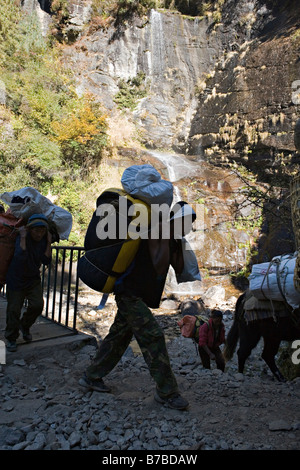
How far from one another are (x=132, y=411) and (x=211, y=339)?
228 cm

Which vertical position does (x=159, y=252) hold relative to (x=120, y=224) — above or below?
below

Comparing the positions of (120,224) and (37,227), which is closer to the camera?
(120,224)

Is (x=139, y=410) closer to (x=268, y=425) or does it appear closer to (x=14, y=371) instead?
(x=268, y=425)

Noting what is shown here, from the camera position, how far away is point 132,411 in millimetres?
2441

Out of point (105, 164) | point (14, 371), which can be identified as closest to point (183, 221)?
point (14, 371)

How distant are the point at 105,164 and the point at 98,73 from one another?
945cm

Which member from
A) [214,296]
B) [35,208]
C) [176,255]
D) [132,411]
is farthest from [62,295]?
[214,296]

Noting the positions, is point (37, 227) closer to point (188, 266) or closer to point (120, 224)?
point (120, 224)

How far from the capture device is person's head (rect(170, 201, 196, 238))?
2424mm

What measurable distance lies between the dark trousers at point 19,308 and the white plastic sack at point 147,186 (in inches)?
73.0

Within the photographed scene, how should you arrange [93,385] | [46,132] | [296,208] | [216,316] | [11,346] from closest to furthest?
[296,208]
[93,385]
[11,346]
[216,316]
[46,132]

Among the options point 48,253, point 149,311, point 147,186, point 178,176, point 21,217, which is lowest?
point 149,311

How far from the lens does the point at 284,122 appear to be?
15.0m

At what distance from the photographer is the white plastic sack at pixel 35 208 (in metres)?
3.61
